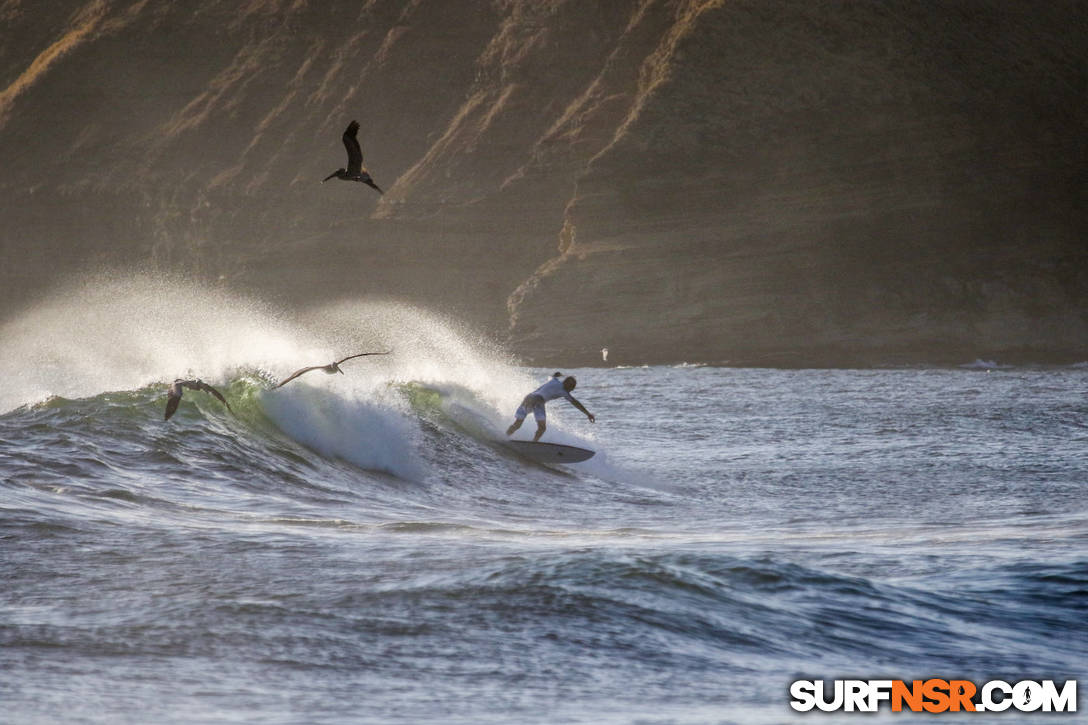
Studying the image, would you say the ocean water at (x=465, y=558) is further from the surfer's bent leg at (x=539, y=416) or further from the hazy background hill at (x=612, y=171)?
the hazy background hill at (x=612, y=171)

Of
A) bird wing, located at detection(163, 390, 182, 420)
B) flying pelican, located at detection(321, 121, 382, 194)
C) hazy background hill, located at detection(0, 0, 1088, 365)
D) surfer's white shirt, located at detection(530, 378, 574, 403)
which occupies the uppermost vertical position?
hazy background hill, located at detection(0, 0, 1088, 365)

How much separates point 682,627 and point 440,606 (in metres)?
1.52

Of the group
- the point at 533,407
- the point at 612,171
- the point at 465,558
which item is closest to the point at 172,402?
the point at 465,558

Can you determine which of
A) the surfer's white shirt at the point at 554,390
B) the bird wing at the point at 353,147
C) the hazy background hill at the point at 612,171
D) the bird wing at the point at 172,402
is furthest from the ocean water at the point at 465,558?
the hazy background hill at the point at 612,171

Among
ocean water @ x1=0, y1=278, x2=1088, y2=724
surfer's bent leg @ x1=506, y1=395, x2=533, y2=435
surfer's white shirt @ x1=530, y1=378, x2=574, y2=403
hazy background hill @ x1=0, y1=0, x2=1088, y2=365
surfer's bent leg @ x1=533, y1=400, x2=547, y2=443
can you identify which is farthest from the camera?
hazy background hill @ x1=0, y1=0, x2=1088, y2=365

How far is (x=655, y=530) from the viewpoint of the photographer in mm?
14055

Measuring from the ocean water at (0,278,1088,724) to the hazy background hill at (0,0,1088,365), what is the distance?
47.3 metres

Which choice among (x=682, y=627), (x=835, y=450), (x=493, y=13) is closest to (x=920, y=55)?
(x=493, y=13)

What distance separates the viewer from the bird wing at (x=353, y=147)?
12.3 meters

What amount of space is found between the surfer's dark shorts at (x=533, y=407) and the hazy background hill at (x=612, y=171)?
156 feet

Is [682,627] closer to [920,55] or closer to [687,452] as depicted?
[687,452]

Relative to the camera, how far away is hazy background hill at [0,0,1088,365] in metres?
71.4

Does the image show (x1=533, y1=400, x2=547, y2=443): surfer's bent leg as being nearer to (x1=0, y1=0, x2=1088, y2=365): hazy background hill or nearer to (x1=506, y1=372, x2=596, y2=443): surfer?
(x1=506, y1=372, x2=596, y2=443): surfer

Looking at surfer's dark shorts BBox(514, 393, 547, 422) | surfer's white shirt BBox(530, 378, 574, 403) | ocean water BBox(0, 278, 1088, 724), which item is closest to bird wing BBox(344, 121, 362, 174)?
ocean water BBox(0, 278, 1088, 724)
